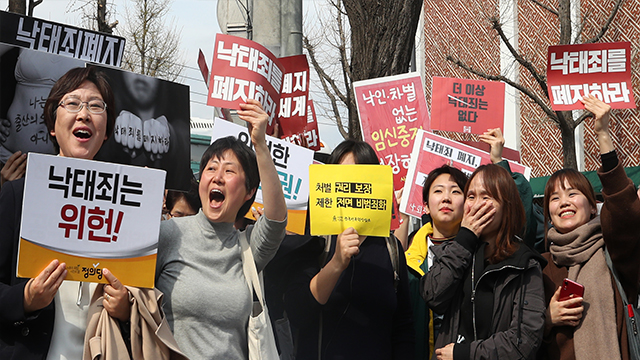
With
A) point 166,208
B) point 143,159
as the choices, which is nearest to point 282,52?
point 166,208

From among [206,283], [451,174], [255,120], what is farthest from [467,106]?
[206,283]

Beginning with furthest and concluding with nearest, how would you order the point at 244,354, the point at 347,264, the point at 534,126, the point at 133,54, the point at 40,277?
the point at 133,54 → the point at 534,126 → the point at 347,264 → the point at 244,354 → the point at 40,277

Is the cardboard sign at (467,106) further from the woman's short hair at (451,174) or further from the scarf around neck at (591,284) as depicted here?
the scarf around neck at (591,284)

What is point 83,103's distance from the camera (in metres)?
2.75

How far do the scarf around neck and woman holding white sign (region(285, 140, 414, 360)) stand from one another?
31.0 inches

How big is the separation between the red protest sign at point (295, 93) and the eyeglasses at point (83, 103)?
93.0 inches

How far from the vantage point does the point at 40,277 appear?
7.46 feet

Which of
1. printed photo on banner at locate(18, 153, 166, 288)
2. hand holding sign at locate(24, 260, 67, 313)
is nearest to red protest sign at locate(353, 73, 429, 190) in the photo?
printed photo on banner at locate(18, 153, 166, 288)

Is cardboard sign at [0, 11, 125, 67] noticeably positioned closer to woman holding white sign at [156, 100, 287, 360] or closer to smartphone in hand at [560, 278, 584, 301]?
woman holding white sign at [156, 100, 287, 360]

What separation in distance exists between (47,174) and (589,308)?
8.08 ft

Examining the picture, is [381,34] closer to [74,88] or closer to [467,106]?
[467,106]

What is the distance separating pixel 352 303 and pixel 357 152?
799 mm

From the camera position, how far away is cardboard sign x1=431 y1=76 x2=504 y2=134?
17.0ft

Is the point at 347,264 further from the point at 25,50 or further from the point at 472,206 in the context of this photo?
the point at 25,50
